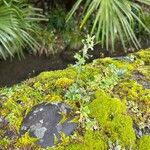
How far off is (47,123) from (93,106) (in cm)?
22

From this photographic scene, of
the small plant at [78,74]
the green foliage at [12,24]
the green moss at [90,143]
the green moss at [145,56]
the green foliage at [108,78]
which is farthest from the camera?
the green foliage at [12,24]

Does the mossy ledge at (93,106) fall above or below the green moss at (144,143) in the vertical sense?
above

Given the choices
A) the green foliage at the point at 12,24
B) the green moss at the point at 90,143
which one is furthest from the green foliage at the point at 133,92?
the green foliage at the point at 12,24

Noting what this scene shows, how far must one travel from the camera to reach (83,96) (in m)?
2.00

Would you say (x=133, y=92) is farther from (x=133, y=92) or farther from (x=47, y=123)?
(x=47, y=123)

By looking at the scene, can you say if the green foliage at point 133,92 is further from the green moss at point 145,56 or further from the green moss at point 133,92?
the green moss at point 145,56

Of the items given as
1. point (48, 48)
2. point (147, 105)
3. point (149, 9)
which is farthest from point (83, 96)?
point (149, 9)

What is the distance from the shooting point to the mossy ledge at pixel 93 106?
1.83m

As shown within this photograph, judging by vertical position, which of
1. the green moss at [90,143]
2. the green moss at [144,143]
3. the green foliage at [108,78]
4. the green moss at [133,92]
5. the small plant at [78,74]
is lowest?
the green moss at [144,143]

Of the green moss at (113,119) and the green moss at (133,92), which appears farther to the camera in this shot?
the green moss at (133,92)

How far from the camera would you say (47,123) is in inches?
73.3

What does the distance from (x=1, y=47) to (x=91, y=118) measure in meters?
3.86

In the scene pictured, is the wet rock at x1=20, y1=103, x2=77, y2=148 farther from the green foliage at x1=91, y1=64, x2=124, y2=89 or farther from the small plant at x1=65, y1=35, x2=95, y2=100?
the green foliage at x1=91, y1=64, x2=124, y2=89

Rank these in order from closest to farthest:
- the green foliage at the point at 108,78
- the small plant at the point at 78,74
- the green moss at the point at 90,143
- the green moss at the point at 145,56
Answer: the green moss at the point at 90,143, the small plant at the point at 78,74, the green foliage at the point at 108,78, the green moss at the point at 145,56
